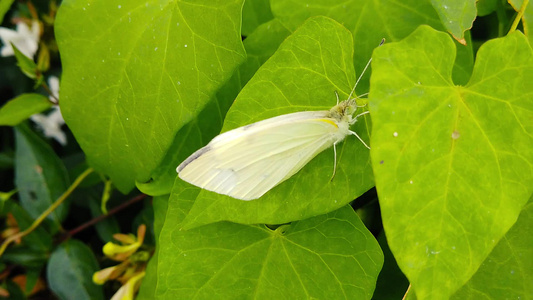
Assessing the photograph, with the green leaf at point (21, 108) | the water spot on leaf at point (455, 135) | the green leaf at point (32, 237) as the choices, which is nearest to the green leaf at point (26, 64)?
the green leaf at point (21, 108)

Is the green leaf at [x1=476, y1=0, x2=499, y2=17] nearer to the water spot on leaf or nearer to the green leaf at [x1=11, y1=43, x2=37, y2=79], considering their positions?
the water spot on leaf

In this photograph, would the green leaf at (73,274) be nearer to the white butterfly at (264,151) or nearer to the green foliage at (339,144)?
the green foliage at (339,144)

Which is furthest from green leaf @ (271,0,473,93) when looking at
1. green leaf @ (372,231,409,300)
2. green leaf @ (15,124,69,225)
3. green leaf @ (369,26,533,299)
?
green leaf @ (15,124,69,225)

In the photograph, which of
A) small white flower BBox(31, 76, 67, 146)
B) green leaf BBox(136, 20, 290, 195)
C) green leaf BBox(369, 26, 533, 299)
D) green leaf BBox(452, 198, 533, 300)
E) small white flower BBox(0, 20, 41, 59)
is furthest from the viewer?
small white flower BBox(31, 76, 67, 146)

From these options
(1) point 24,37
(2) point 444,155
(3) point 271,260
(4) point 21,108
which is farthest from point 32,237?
(2) point 444,155

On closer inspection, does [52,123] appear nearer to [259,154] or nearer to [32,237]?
[32,237]

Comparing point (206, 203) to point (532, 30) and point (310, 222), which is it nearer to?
point (310, 222)

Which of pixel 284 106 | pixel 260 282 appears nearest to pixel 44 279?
pixel 260 282
